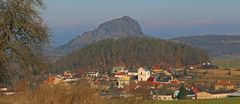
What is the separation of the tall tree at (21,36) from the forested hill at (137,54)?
75.8 metres

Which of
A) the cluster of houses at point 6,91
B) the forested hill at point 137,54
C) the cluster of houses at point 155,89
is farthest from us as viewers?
the forested hill at point 137,54

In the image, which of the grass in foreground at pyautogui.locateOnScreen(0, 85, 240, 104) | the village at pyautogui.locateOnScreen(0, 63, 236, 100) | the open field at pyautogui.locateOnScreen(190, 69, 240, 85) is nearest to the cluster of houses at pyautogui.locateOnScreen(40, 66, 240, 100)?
the village at pyautogui.locateOnScreen(0, 63, 236, 100)

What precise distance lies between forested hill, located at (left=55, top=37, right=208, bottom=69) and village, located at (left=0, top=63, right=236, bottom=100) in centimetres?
705

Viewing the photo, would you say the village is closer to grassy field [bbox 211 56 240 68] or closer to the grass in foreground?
the grass in foreground

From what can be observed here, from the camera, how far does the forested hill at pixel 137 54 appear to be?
99.2 m

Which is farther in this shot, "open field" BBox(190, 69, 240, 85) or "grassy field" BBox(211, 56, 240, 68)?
"grassy field" BBox(211, 56, 240, 68)

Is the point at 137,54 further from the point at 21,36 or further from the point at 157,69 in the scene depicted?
the point at 21,36

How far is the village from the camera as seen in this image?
13.7 metres

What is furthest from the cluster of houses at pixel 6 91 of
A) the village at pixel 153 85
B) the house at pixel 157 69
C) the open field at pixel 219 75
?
the house at pixel 157 69

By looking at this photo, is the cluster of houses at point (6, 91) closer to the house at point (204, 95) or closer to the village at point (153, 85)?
the village at point (153, 85)

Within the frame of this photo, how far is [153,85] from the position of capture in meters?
40.2

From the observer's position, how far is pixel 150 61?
103m

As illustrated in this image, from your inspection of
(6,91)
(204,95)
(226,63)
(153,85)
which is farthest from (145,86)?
(226,63)

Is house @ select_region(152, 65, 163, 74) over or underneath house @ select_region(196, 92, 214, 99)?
over
